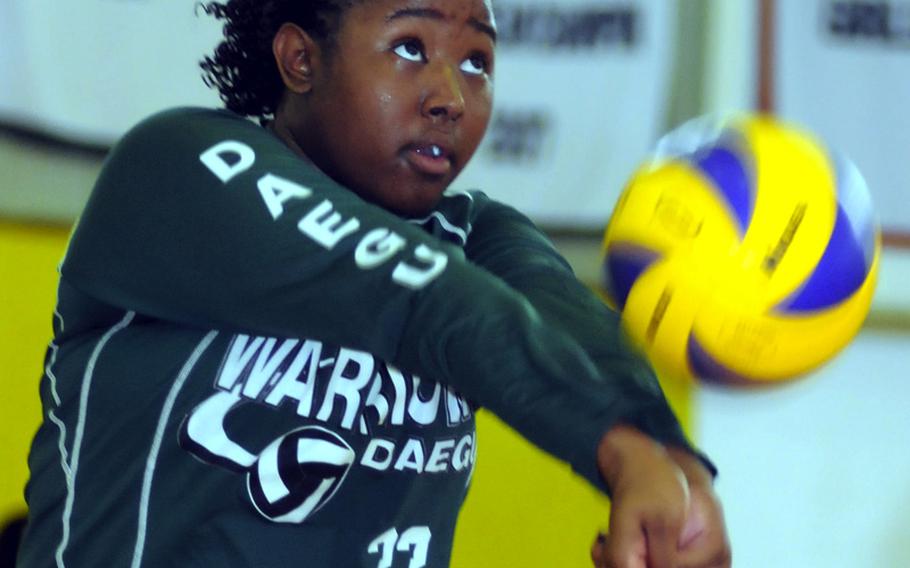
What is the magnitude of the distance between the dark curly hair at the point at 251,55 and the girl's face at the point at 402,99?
0.08m

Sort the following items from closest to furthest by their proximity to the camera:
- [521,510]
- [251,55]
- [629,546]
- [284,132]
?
→ 1. [629,546]
2. [284,132]
3. [251,55]
4. [521,510]

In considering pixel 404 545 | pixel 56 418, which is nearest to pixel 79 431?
pixel 56 418

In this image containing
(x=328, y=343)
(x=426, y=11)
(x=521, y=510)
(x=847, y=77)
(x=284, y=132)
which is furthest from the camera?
(x=847, y=77)

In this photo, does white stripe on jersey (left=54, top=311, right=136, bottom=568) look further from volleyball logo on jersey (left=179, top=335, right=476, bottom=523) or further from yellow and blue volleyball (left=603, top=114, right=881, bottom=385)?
yellow and blue volleyball (left=603, top=114, right=881, bottom=385)

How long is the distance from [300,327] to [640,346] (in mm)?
321

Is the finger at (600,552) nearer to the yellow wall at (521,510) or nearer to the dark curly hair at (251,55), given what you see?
the dark curly hair at (251,55)

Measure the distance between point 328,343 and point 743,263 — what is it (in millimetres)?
353

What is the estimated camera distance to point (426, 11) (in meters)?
0.96

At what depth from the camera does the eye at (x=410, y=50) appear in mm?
975

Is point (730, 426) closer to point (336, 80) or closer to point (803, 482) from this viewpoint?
point (803, 482)

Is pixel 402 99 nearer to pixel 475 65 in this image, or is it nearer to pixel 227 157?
pixel 475 65

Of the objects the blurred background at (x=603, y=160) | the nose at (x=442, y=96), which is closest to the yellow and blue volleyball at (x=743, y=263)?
the nose at (x=442, y=96)

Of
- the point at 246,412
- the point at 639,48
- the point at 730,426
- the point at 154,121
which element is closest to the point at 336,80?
the point at 154,121

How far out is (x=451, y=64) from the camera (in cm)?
99
